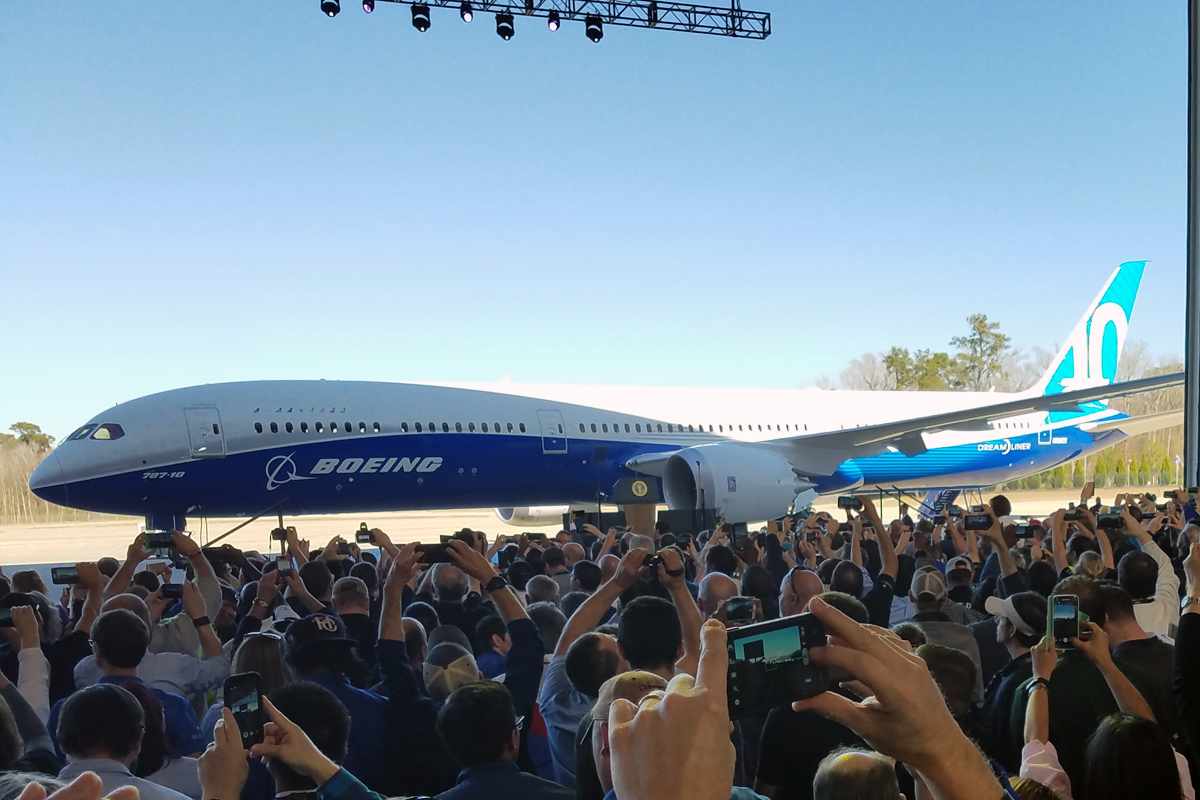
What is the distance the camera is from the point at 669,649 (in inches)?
124

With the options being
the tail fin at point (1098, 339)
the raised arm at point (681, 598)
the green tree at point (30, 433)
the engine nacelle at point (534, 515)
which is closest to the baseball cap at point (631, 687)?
the raised arm at point (681, 598)

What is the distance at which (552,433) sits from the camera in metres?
18.0

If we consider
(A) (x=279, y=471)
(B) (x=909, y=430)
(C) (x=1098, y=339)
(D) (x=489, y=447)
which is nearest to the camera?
(A) (x=279, y=471)

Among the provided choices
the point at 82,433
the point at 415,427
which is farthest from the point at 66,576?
the point at 415,427

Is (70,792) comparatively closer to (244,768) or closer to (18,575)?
(244,768)

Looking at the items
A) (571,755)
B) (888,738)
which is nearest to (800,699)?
(888,738)

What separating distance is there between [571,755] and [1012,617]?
1.59 meters

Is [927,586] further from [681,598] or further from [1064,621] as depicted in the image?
[1064,621]

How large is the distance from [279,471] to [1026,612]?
12.6 meters

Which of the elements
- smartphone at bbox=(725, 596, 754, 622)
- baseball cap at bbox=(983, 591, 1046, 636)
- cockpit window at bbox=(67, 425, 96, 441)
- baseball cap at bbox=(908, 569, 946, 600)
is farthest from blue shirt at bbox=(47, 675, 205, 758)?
cockpit window at bbox=(67, 425, 96, 441)

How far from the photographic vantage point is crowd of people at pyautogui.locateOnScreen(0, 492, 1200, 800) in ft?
4.89

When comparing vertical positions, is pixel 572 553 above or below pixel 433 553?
below

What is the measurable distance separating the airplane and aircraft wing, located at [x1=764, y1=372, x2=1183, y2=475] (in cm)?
3

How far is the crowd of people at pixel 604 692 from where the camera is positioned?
4.89 ft
